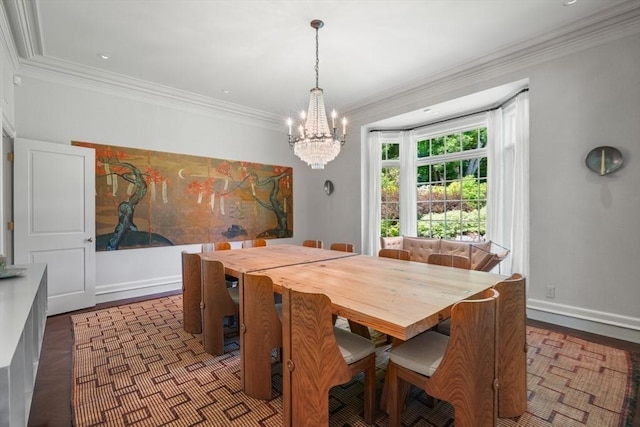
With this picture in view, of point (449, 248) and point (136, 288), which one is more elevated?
point (449, 248)

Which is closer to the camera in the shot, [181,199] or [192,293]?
[192,293]

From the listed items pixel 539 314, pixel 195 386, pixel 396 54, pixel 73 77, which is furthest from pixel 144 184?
pixel 539 314

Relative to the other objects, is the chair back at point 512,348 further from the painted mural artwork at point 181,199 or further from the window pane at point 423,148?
the painted mural artwork at point 181,199

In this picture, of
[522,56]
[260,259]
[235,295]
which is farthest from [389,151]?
[235,295]

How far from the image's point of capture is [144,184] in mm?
4301

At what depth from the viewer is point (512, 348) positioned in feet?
5.53

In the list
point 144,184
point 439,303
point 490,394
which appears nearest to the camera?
point 490,394

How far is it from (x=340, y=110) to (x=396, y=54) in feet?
6.60

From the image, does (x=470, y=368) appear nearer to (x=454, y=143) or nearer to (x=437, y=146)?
(x=454, y=143)

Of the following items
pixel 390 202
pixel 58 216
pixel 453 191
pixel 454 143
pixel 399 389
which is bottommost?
pixel 399 389

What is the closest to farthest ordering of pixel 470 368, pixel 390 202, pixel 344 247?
pixel 470 368, pixel 344 247, pixel 390 202

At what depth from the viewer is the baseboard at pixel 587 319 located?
2754 mm

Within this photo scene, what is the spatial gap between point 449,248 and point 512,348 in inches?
107

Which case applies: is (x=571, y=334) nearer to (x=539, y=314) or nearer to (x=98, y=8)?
(x=539, y=314)
